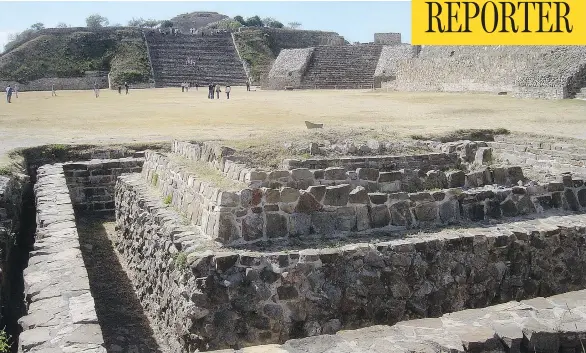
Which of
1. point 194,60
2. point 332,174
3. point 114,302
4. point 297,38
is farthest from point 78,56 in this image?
point 332,174

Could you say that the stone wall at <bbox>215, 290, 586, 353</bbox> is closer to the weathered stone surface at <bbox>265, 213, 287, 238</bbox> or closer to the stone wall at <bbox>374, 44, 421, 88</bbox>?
the weathered stone surface at <bbox>265, 213, 287, 238</bbox>

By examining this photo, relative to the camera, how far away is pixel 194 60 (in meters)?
60.7

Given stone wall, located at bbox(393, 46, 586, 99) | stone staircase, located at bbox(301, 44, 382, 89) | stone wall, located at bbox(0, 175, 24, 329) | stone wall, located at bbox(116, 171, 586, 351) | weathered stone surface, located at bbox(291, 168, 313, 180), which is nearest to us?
stone wall, located at bbox(116, 171, 586, 351)

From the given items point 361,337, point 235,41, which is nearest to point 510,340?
point 361,337

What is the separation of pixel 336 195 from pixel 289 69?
46.1 m

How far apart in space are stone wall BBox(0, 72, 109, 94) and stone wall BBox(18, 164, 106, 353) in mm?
49800

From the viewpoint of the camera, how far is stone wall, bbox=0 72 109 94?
5400 centimetres

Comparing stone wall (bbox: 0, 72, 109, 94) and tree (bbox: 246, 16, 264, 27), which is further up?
tree (bbox: 246, 16, 264, 27)

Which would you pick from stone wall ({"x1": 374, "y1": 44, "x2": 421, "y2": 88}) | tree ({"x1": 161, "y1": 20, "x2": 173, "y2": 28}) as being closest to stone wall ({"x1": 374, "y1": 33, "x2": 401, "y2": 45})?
stone wall ({"x1": 374, "y1": 44, "x2": 421, "y2": 88})

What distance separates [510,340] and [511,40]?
35522 mm

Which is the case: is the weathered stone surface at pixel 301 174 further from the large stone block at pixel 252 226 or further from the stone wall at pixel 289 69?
the stone wall at pixel 289 69

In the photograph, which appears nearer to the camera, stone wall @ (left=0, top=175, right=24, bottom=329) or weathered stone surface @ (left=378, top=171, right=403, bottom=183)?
stone wall @ (left=0, top=175, right=24, bottom=329)

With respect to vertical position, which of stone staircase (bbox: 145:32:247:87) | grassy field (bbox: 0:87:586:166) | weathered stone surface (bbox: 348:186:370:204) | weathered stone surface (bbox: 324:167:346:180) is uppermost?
stone staircase (bbox: 145:32:247:87)

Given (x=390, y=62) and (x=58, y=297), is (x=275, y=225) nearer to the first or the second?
(x=58, y=297)
